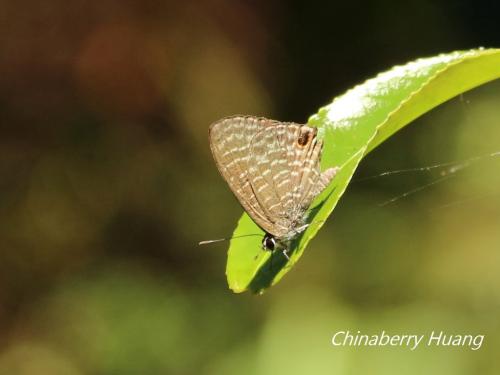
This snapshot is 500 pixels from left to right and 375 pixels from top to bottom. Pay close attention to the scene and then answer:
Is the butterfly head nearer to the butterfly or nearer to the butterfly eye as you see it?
the butterfly

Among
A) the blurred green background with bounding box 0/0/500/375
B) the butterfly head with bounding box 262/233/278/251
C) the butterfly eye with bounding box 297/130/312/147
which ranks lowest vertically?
the blurred green background with bounding box 0/0/500/375

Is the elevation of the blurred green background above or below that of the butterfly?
below

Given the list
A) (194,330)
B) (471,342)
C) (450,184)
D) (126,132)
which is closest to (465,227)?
(450,184)

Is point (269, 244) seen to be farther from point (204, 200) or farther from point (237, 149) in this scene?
point (204, 200)

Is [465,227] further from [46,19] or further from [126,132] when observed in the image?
[46,19]

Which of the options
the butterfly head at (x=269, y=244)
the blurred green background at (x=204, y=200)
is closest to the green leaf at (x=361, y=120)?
the butterfly head at (x=269, y=244)


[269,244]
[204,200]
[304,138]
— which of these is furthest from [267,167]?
[204,200]

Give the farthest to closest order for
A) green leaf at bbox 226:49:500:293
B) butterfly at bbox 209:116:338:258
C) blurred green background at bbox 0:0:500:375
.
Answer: blurred green background at bbox 0:0:500:375, butterfly at bbox 209:116:338:258, green leaf at bbox 226:49:500:293

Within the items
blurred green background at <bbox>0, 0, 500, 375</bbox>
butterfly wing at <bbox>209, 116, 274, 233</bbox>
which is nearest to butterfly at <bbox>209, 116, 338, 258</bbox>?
butterfly wing at <bbox>209, 116, 274, 233</bbox>

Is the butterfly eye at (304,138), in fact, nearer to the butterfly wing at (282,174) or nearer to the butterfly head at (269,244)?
the butterfly wing at (282,174)
